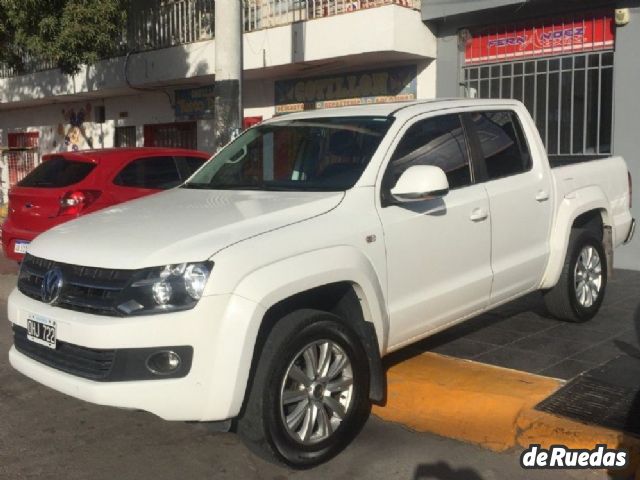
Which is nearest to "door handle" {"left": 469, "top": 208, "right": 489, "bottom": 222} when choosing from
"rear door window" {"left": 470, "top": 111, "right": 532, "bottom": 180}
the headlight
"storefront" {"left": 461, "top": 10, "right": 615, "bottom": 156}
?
"rear door window" {"left": 470, "top": 111, "right": 532, "bottom": 180}

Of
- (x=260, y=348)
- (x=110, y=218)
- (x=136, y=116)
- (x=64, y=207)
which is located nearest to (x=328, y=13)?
(x=64, y=207)

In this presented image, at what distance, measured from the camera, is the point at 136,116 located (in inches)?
669

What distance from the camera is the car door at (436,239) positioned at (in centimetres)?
430

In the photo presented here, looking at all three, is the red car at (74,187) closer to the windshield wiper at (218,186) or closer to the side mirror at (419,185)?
the windshield wiper at (218,186)

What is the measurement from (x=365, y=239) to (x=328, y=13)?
830cm

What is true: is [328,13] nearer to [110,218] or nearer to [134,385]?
[110,218]

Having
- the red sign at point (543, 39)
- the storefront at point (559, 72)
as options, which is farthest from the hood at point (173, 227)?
the red sign at point (543, 39)

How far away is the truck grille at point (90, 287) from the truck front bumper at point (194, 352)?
116 mm

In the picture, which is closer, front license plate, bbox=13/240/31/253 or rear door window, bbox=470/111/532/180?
rear door window, bbox=470/111/532/180

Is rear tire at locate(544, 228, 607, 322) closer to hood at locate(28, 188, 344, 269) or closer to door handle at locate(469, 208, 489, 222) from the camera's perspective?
door handle at locate(469, 208, 489, 222)

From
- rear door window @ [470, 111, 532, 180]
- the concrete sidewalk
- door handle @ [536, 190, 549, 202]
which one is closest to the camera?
the concrete sidewalk

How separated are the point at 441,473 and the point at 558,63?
7.55 m

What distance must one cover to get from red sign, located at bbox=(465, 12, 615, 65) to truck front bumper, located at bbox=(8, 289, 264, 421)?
7.78 meters

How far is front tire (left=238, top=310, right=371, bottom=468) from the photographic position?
3.60 m
